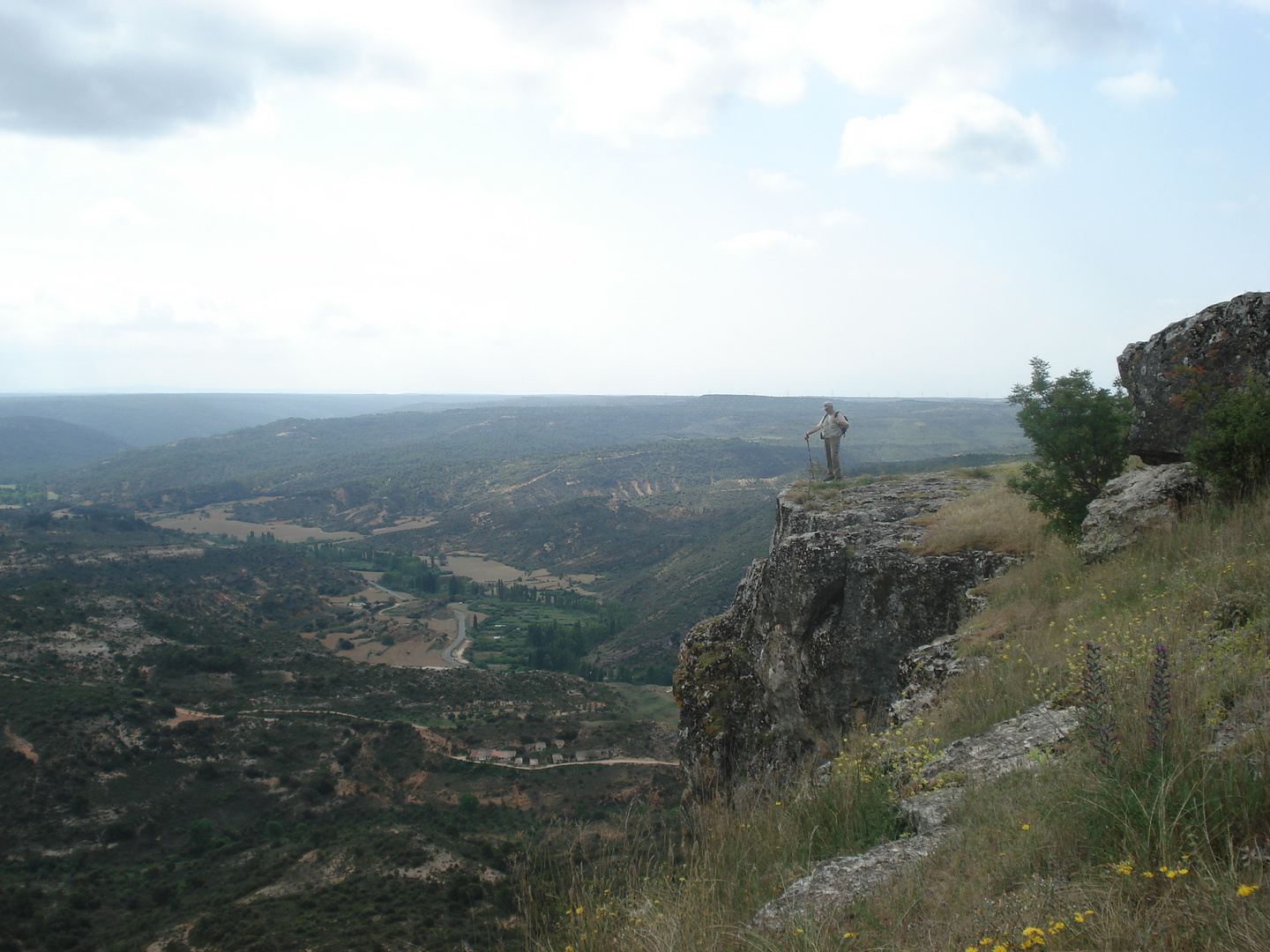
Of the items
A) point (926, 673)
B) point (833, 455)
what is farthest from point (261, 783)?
point (926, 673)

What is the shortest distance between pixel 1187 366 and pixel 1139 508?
204cm

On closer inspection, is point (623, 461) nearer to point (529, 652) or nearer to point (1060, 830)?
point (529, 652)

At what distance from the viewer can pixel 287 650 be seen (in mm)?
61781

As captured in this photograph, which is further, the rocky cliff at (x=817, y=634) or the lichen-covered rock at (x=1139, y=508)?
the rocky cliff at (x=817, y=634)

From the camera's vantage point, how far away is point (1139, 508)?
871cm

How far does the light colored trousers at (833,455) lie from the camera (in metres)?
19.1

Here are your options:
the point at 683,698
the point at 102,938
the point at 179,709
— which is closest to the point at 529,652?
the point at 179,709

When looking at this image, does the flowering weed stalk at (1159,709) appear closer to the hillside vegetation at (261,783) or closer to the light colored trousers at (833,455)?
the hillside vegetation at (261,783)

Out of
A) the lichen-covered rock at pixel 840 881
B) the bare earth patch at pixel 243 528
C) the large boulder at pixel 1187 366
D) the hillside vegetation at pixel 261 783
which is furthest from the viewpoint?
the bare earth patch at pixel 243 528

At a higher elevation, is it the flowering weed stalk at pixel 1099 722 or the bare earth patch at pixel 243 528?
the flowering weed stalk at pixel 1099 722

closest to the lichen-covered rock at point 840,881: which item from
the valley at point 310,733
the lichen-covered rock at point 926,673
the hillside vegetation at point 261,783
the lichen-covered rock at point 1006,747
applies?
the lichen-covered rock at point 1006,747

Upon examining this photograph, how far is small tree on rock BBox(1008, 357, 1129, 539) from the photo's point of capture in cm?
1123

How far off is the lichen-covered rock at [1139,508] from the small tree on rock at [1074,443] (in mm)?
1819

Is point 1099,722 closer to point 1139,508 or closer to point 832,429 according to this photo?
point 1139,508
